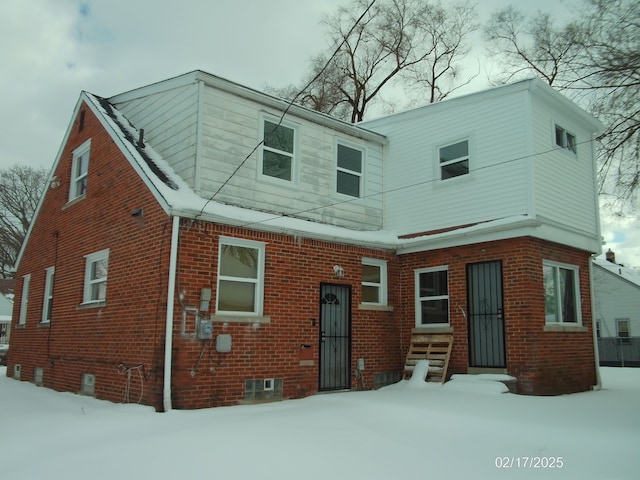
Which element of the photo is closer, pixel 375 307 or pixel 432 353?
pixel 432 353

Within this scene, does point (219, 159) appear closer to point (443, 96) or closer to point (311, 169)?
point (311, 169)

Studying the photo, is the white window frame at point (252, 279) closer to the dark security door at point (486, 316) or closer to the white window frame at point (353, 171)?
the white window frame at point (353, 171)

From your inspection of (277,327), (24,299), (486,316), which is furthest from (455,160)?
(24,299)

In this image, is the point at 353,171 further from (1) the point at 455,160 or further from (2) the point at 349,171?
(1) the point at 455,160

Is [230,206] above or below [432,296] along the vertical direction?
above

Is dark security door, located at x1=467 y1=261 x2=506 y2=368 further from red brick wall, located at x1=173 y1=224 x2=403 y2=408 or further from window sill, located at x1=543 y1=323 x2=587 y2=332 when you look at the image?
red brick wall, located at x1=173 y1=224 x2=403 y2=408

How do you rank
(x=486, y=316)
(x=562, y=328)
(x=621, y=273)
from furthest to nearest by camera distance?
(x=621, y=273) → (x=562, y=328) → (x=486, y=316)

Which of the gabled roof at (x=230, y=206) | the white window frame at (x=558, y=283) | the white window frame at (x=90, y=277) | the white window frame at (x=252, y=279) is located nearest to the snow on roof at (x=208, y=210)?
the gabled roof at (x=230, y=206)

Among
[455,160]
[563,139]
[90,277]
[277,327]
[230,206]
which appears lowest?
[277,327]

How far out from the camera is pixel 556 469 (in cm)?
551

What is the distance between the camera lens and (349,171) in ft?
42.3

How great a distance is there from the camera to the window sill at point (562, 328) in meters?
11.0

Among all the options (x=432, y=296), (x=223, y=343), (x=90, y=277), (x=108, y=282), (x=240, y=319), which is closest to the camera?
(x=223, y=343)
